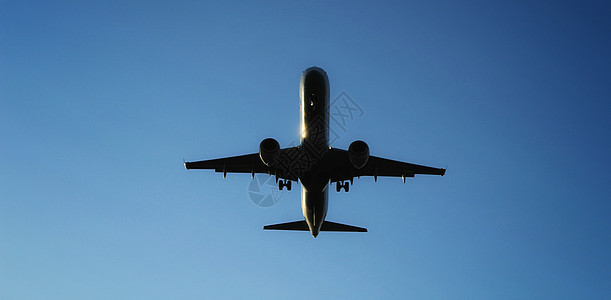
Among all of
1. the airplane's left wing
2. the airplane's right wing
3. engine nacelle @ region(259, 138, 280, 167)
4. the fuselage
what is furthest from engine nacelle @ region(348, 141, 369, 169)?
the airplane's left wing

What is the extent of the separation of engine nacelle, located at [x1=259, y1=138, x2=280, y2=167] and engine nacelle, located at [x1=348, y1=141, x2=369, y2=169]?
3943 mm

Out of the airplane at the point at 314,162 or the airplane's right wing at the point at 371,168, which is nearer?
the airplane at the point at 314,162

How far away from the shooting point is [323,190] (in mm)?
29609

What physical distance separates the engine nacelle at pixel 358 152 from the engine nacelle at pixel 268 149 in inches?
155

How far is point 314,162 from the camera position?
29.0 meters

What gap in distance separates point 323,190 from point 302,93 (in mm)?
5887

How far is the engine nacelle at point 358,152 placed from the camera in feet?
86.5

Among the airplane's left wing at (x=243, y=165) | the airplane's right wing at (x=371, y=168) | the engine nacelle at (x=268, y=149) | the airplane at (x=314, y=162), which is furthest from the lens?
the airplane's left wing at (x=243, y=165)

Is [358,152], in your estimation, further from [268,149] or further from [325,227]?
[325,227]

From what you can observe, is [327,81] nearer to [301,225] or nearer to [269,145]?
[269,145]

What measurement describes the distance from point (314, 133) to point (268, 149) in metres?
3.67

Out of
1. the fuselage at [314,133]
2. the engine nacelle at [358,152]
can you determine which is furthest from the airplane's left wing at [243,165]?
the engine nacelle at [358,152]

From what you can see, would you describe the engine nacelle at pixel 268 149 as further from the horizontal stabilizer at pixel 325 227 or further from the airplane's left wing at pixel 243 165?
the horizontal stabilizer at pixel 325 227

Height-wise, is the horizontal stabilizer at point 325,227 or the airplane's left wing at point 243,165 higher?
the airplane's left wing at point 243,165
